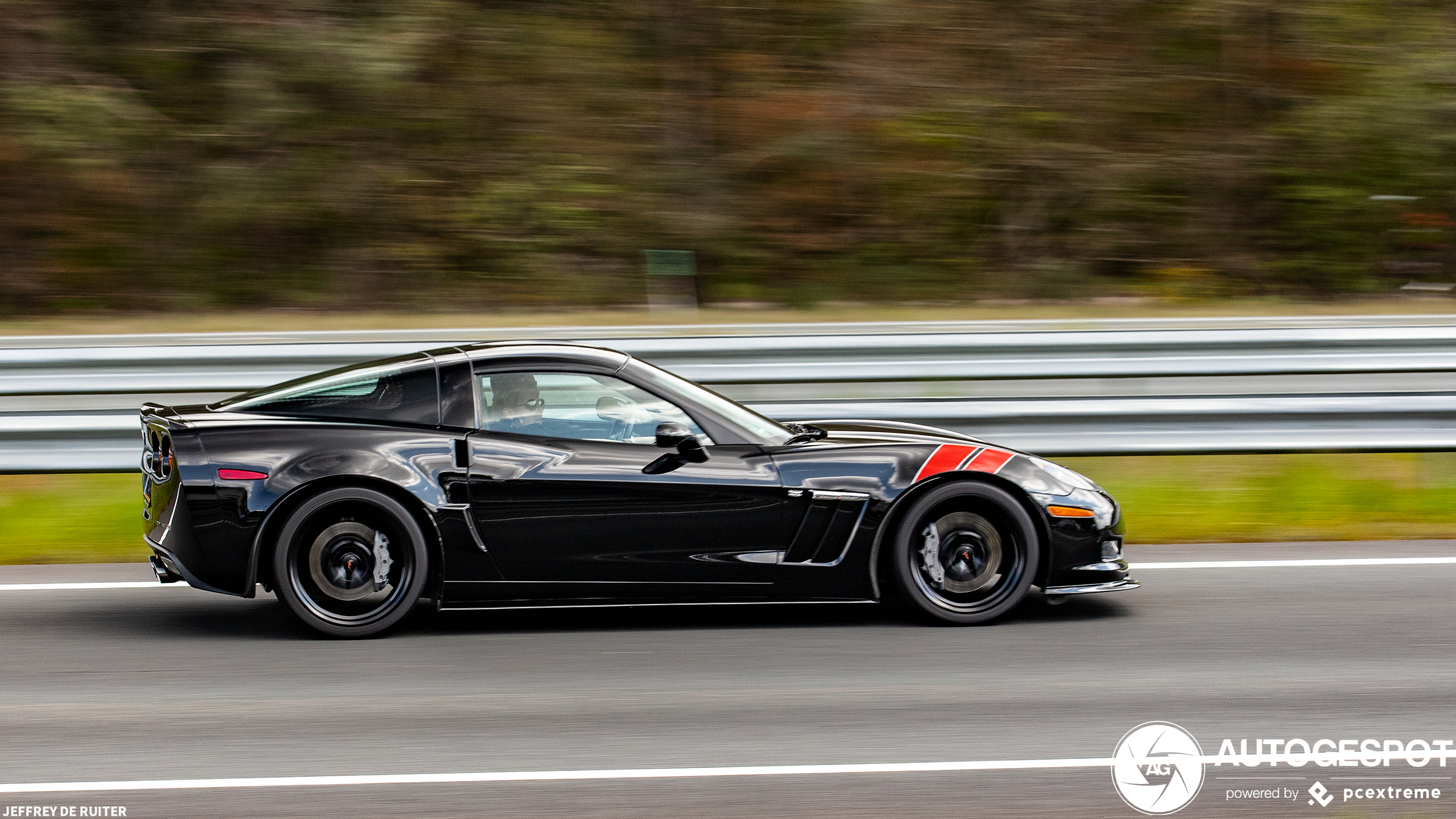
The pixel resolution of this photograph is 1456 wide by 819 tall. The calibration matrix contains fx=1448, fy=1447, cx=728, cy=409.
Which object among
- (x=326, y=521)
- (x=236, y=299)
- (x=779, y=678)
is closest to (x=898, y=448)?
(x=779, y=678)

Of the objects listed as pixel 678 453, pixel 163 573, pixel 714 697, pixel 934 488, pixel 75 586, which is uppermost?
pixel 678 453

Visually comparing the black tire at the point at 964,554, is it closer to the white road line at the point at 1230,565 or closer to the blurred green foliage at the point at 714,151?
the white road line at the point at 1230,565

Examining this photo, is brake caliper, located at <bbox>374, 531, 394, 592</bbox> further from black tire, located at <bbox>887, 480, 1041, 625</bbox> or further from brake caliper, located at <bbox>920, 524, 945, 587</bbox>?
brake caliper, located at <bbox>920, 524, 945, 587</bbox>

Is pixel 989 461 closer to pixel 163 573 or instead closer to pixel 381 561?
pixel 381 561

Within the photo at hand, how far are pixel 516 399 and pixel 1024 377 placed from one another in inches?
138

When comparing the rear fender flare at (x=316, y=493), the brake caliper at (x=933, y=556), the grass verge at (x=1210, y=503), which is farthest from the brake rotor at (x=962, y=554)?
the grass verge at (x=1210, y=503)

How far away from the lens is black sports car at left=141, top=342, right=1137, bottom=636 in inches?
222

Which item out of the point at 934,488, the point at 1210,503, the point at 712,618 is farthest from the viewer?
the point at 1210,503

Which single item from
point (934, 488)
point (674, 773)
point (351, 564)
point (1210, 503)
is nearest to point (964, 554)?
point (934, 488)

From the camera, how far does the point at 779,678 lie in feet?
17.0

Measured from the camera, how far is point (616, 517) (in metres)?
5.67

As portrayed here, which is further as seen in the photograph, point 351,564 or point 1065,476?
point 1065,476

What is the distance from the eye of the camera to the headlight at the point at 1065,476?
19.4ft

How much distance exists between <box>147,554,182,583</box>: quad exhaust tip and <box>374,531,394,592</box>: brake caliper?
2.48 ft
